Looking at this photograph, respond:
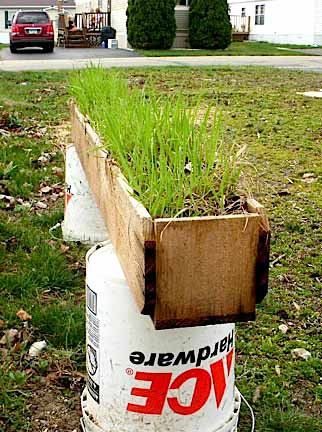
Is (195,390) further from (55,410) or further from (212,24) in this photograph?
(212,24)

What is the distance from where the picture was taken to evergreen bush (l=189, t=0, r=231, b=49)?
27562mm

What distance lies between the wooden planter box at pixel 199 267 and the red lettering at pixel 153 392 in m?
0.32

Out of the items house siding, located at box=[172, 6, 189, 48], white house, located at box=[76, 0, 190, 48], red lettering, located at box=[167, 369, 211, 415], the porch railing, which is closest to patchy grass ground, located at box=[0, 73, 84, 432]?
red lettering, located at box=[167, 369, 211, 415]

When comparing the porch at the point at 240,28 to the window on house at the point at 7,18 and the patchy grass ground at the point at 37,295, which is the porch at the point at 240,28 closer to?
the window on house at the point at 7,18

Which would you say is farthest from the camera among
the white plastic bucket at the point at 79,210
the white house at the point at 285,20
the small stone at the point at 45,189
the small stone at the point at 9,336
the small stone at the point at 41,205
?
the white house at the point at 285,20

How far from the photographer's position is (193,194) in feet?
7.29

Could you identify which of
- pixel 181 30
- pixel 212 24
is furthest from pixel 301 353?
pixel 181 30

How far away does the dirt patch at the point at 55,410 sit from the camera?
278 cm

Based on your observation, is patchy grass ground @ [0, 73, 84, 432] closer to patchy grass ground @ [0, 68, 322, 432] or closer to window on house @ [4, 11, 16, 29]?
patchy grass ground @ [0, 68, 322, 432]

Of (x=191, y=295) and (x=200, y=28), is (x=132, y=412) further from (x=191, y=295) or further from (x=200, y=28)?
(x=200, y=28)

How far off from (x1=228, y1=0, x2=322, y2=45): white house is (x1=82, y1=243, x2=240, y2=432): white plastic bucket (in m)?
29.9

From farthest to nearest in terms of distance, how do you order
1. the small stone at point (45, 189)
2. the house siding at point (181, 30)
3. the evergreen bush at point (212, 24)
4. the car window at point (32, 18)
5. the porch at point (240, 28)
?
the porch at point (240, 28), the house siding at point (181, 30), the car window at point (32, 18), the evergreen bush at point (212, 24), the small stone at point (45, 189)

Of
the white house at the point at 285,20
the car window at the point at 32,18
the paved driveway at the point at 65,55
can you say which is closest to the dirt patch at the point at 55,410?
the paved driveway at the point at 65,55

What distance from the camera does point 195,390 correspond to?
232 centimetres
